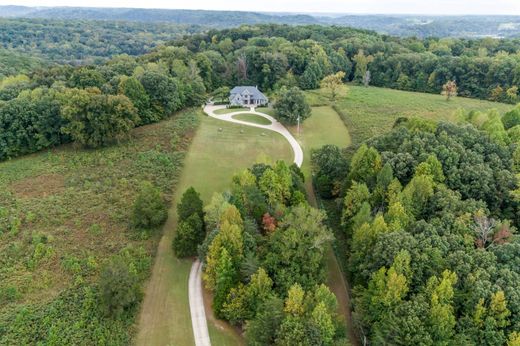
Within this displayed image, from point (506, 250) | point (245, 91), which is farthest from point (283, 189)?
point (245, 91)

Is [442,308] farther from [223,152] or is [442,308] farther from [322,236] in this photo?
[223,152]

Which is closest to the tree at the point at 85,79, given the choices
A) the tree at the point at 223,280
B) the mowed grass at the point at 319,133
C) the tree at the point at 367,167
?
the mowed grass at the point at 319,133

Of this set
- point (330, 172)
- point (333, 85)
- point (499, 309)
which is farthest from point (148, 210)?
point (333, 85)

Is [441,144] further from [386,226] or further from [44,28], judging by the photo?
[44,28]

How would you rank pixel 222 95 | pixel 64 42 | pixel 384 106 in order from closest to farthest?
pixel 384 106, pixel 222 95, pixel 64 42

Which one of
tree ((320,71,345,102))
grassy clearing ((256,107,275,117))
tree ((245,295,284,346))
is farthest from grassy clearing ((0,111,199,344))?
tree ((320,71,345,102))
